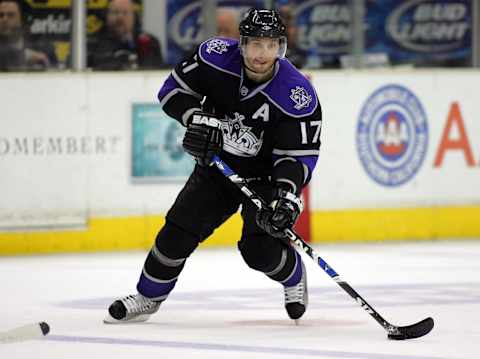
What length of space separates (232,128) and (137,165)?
3.09m

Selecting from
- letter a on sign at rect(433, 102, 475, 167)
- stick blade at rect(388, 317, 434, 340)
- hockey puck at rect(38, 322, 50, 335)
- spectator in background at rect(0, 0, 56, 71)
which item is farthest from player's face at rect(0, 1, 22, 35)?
stick blade at rect(388, 317, 434, 340)

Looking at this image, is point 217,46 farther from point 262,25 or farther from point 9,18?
point 9,18

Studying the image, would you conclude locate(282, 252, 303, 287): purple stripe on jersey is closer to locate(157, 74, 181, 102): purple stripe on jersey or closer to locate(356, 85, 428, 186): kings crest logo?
locate(157, 74, 181, 102): purple stripe on jersey

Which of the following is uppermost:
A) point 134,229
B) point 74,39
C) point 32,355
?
point 74,39

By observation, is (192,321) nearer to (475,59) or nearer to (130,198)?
(130,198)

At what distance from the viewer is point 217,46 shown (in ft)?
16.1

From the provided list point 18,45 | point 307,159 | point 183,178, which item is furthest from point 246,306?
point 18,45

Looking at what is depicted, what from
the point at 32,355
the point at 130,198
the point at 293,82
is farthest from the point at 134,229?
the point at 32,355

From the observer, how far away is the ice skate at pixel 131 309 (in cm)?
491

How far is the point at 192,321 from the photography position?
5035 mm

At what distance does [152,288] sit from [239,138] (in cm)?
62

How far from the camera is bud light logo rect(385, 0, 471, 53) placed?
9.12 m

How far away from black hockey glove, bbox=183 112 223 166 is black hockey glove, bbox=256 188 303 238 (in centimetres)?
26

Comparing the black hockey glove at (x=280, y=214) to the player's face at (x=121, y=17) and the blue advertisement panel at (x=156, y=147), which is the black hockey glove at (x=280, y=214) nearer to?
the blue advertisement panel at (x=156, y=147)
